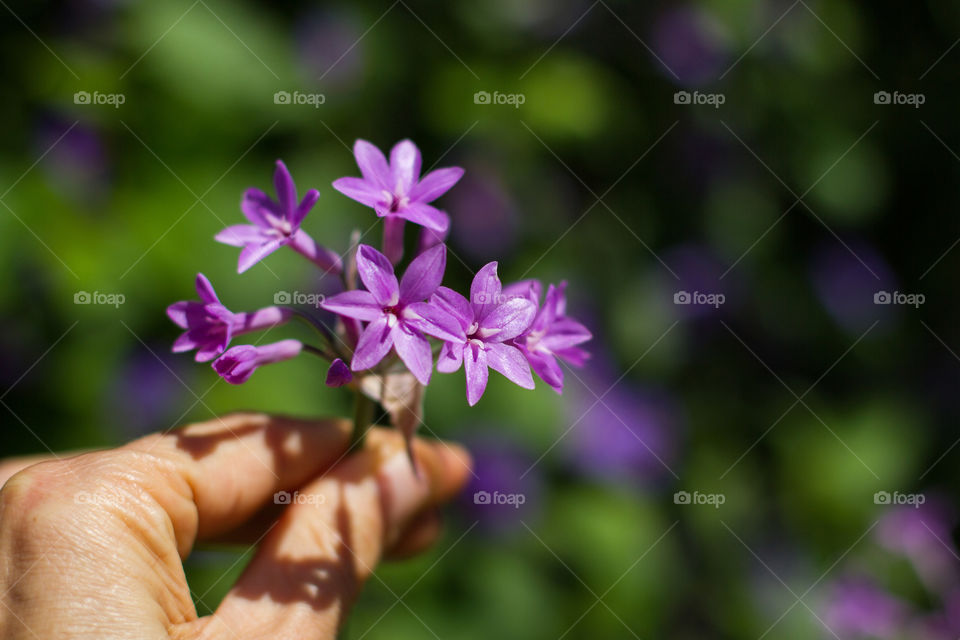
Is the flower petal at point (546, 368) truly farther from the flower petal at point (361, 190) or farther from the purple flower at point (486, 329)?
the flower petal at point (361, 190)

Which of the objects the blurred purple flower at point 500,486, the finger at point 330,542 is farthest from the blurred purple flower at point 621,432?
the finger at point 330,542

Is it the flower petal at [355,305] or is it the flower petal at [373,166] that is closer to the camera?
the flower petal at [355,305]

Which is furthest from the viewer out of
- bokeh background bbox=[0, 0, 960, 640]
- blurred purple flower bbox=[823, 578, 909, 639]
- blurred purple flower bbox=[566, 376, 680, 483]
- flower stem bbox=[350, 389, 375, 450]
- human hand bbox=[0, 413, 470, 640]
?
blurred purple flower bbox=[566, 376, 680, 483]

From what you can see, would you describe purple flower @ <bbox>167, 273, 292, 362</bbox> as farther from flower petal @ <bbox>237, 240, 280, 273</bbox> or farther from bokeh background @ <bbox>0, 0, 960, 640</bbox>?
bokeh background @ <bbox>0, 0, 960, 640</bbox>

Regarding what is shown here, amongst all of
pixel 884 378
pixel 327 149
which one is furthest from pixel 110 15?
pixel 884 378

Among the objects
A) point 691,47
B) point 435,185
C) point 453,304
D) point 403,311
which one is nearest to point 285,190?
point 435,185

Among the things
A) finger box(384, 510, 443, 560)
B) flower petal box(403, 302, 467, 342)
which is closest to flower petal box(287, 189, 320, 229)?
flower petal box(403, 302, 467, 342)

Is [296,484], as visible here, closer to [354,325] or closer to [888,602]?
[354,325]
